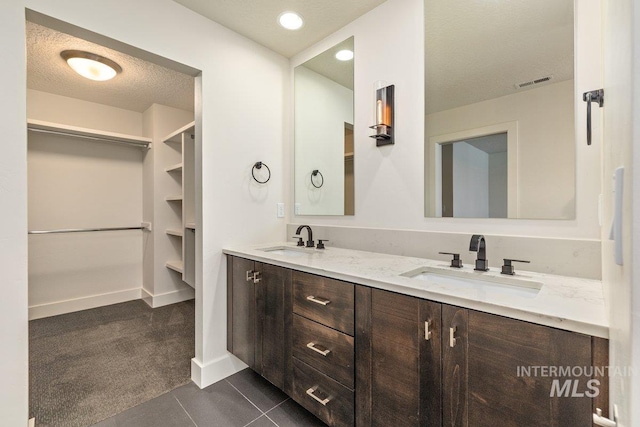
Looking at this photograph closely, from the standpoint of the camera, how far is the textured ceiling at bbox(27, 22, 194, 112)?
209 centimetres

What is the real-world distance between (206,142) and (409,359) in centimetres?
172

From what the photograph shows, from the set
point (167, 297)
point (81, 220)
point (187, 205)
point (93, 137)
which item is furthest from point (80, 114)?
point (167, 297)

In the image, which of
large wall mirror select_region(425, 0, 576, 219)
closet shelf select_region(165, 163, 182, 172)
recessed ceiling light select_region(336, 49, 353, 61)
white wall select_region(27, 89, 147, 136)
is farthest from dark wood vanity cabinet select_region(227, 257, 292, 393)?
white wall select_region(27, 89, 147, 136)

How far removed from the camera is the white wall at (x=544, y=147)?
1.21 metres

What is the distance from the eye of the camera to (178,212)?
11.4 feet

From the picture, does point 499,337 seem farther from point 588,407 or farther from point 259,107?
point 259,107

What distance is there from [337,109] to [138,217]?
2.94m

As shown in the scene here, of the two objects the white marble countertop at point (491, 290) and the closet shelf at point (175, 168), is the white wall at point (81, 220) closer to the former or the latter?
the closet shelf at point (175, 168)

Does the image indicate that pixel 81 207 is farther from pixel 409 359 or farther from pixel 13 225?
pixel 409 359

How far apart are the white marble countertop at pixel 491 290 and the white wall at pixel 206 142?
58cm

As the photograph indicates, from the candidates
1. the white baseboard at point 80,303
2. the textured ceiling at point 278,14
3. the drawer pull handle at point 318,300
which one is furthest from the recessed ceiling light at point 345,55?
the white baseboard at point 80,303

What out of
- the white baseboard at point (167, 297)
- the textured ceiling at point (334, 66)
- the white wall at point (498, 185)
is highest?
the textured ceiling at point (334, 66)

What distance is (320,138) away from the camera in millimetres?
2279

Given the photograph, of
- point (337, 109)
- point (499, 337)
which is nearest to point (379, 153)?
point (337, 109)
